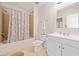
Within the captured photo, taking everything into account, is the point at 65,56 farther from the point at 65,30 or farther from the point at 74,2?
the point at 74,2

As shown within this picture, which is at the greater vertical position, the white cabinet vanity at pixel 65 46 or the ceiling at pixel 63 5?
the ceiling at pixel 63 5

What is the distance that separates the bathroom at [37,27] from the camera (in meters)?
2.30

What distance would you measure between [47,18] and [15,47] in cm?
134

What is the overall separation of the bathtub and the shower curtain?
0.51ft

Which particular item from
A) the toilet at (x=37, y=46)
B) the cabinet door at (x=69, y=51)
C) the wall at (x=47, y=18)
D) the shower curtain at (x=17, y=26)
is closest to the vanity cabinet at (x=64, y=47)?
the cabinet door at (x=69, y=51)

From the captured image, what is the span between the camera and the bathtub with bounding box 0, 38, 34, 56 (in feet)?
8.81

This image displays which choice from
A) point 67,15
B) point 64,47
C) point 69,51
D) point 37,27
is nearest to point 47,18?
point 37,27

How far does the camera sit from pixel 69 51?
1.75m

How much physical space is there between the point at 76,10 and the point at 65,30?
595 millimetres

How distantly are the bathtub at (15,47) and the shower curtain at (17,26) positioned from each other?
0.51ft

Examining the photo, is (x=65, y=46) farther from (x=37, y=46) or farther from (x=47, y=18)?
(x=47, y=18)

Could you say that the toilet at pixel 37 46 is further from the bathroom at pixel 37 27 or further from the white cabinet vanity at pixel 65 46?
the white cabinet vanity at pixel 65 46

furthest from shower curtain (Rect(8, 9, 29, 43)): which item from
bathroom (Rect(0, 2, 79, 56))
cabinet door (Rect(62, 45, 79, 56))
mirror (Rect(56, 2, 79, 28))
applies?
cabinet door (Rect(62, 45, 79, 56))

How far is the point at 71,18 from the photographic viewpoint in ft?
7.74
